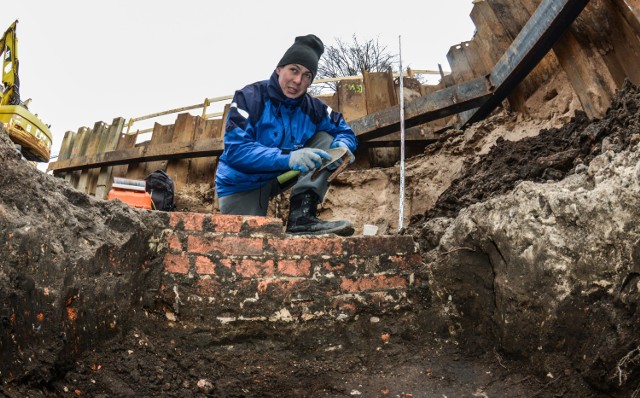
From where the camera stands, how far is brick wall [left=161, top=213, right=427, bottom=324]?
236 centimetres

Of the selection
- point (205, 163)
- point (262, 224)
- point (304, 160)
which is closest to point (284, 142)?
point (304, 160)

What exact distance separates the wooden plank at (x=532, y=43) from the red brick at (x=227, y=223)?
7.43ft

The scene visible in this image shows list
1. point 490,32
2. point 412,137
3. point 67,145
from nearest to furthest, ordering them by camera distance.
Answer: point 490,32 < point 412,137 < point 67,145

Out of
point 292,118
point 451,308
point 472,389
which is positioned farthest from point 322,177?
point 472,389

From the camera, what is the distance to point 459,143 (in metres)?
4.29

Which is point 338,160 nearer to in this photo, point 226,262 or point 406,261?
point 406,261

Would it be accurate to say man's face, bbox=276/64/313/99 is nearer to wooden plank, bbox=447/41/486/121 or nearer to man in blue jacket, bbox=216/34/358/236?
man in blue jacket, bbox=216/34/358/236

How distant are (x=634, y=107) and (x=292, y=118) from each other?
1.85m

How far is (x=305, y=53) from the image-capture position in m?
3.12

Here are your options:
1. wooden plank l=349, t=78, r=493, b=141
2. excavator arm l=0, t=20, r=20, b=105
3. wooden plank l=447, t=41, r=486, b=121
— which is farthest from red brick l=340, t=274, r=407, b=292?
excavator arm l=0, t=20, r=20, b=105

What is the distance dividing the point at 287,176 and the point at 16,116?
21.0ft

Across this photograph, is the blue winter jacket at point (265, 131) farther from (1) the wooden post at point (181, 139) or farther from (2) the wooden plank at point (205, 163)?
(1) the wooden post at point (181, 139)

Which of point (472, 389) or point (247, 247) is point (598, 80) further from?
point (247, 247)

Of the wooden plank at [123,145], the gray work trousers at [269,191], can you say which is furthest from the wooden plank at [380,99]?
the wooden plank at [123,145]
